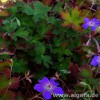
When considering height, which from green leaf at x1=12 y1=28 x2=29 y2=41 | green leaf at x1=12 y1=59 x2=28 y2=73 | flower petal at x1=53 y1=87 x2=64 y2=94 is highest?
green leaf at x1=12 y1=28 x2=29 y2=41

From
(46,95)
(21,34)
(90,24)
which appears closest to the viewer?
(46,95)

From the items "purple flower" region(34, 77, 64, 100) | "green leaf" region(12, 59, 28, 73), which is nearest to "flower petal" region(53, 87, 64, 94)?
"purple flower" region(34, 77, 64, 100)

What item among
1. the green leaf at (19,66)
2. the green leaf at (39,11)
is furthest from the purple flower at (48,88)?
the green leaf at (39,11)

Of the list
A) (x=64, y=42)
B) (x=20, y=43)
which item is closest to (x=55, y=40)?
(x=64, y=42)

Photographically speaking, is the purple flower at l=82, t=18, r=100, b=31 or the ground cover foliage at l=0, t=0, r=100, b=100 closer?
the ground cover foliage at l=0, t=0, r=100, b=100

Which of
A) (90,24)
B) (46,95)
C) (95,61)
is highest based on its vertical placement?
(90,24)

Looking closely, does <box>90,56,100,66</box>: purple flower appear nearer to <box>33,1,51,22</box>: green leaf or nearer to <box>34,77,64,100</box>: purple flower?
<box>34,77,64,100</box>: purple flower

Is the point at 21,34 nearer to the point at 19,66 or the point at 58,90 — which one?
the point at 19,66

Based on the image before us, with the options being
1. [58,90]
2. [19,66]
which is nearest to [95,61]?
[58,90]
